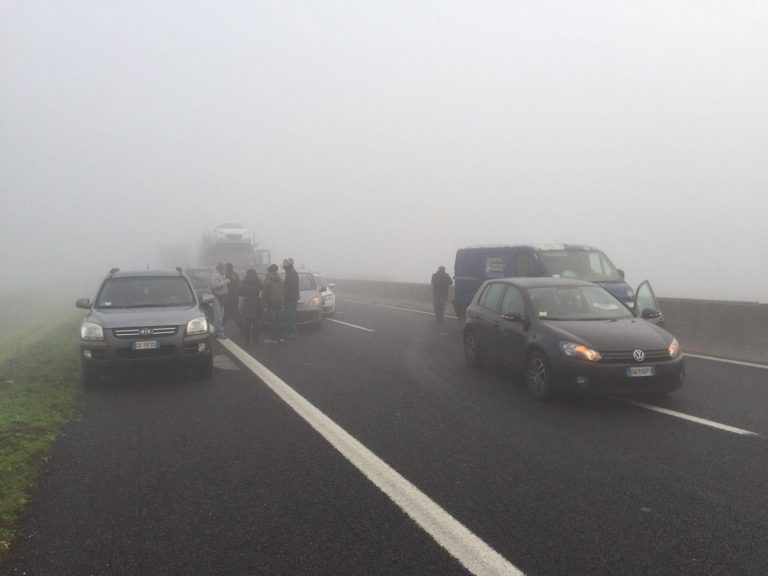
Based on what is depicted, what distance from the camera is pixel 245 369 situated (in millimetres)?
10250

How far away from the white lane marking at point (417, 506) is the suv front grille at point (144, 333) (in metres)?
2.56

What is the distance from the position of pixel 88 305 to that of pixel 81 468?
501 cm

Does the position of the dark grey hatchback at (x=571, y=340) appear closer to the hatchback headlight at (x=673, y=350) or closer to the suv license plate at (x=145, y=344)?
the hatchback headlight at (x=673, y=350)

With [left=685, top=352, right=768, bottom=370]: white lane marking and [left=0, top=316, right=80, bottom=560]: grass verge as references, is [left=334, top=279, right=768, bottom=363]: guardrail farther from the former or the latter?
[left=0, top=316, right=80, bottom=560]: grass verge

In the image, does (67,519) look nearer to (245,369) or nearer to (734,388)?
(245,369)

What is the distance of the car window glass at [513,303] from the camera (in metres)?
8.69

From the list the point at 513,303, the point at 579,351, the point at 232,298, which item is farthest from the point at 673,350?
the point at 232,298

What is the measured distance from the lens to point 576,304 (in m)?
8.52

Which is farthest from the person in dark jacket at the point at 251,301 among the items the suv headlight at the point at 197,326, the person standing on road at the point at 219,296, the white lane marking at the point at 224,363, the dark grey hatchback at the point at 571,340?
the dark grey hatchback at the point at 571,340

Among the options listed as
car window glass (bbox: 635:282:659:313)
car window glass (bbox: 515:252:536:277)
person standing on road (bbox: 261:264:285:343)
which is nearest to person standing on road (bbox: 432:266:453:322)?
car window glass (bbox: 515:252:536:277)

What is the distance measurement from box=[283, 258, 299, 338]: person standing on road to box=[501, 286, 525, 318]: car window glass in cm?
Answer: 675

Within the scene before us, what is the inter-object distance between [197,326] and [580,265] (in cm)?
858

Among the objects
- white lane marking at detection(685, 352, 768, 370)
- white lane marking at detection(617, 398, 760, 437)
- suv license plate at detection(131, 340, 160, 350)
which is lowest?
white lane marking at detection(685, 352, 768, 370)

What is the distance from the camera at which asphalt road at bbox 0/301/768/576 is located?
361 cm
